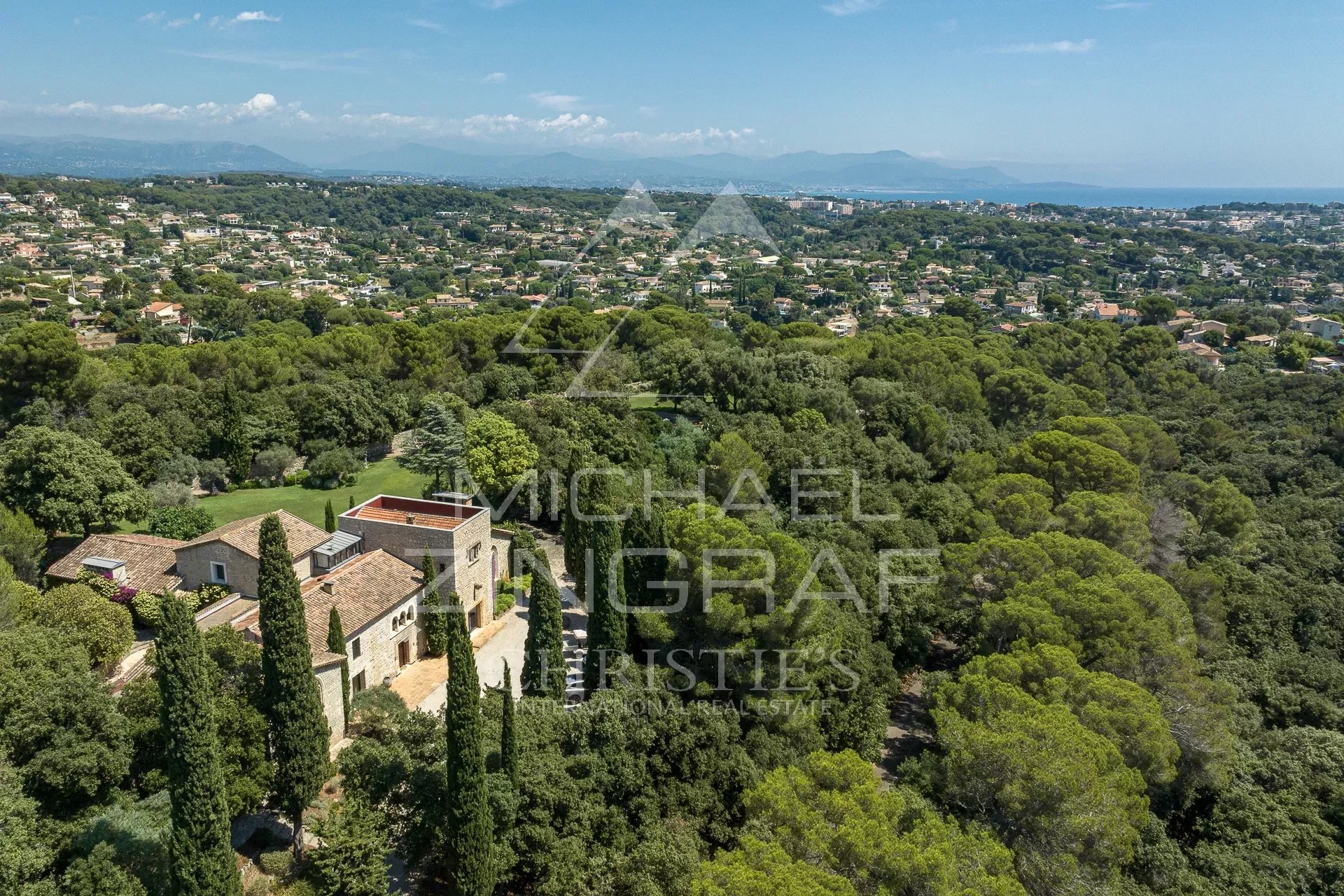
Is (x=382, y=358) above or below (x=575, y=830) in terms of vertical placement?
above

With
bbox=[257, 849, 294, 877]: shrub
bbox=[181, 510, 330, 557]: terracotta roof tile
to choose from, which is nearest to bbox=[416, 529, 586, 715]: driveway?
bbox=[257, 849, 294, 877]: shrub

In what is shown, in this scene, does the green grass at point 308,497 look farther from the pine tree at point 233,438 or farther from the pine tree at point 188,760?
the pine tree at point 188,760

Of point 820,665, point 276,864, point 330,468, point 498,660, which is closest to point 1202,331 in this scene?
point 820,665

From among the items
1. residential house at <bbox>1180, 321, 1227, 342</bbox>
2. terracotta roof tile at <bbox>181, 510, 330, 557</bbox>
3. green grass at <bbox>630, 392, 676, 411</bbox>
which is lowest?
terracotta roof tile at <bbox>181, 510, 330, 557</bbox>

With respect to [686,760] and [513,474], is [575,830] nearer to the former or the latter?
[686,760]

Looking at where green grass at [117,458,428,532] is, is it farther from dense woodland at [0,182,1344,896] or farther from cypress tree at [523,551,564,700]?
cypress tree at [523,551,564,700]

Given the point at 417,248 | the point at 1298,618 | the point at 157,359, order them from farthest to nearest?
the point at 417,248, the point at 157,359, the point at 1298,618

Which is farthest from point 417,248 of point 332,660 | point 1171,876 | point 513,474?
point 1171,876
